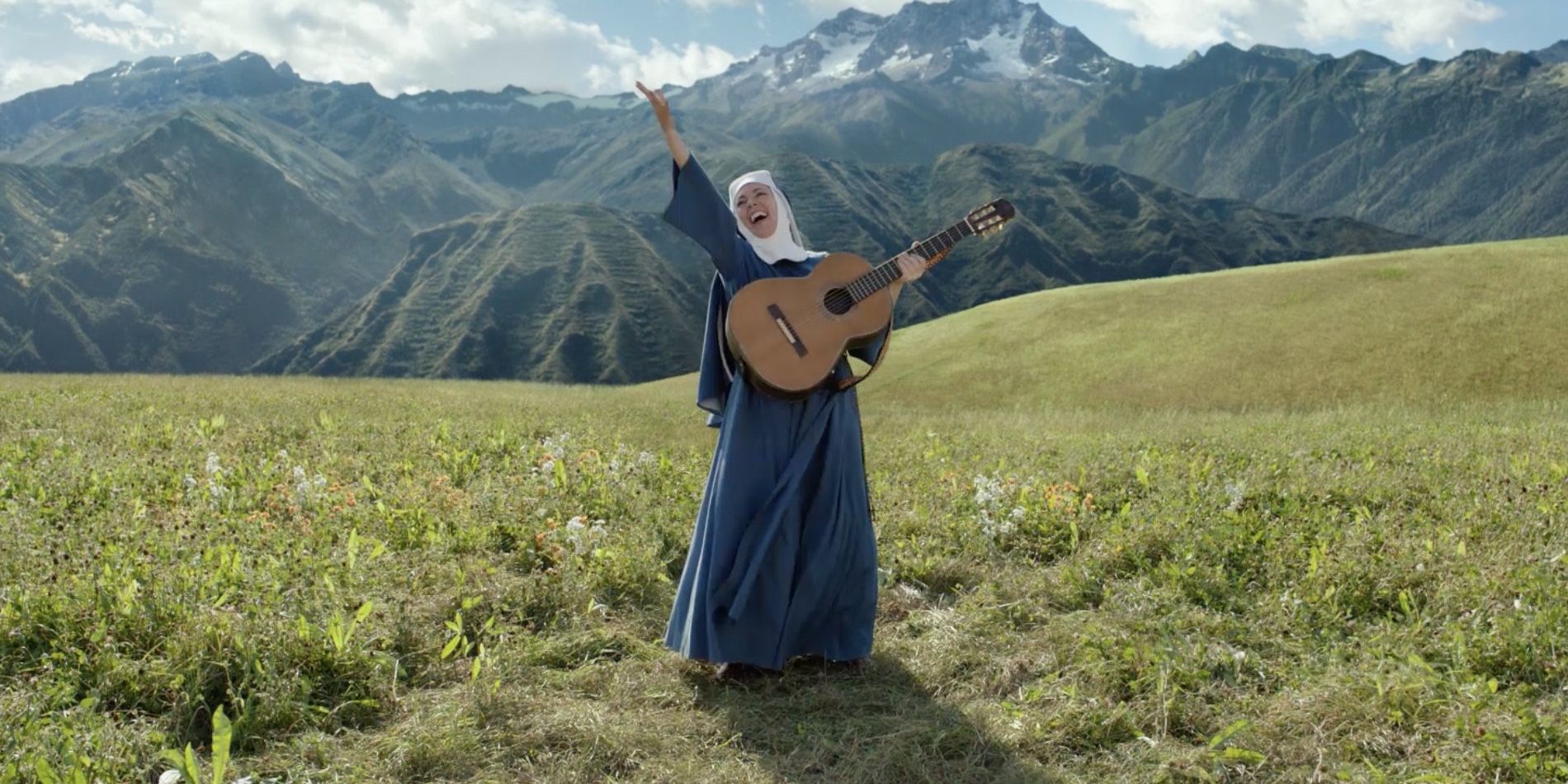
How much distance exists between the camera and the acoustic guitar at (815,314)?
243 inches

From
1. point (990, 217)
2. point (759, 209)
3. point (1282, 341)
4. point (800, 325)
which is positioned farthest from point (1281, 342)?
point (800, 325)

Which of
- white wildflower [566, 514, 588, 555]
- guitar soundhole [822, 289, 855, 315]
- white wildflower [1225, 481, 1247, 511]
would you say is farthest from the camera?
white wildflower [1225, 481, 1247, 511]

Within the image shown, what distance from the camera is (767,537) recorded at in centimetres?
614

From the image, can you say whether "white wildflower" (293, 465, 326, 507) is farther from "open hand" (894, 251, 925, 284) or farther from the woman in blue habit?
"open hand" (894, 251, 925, 284)

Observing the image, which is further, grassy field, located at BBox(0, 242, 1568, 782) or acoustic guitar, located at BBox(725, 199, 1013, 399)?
acoustic guitar, located at BBox(725, 199, 1013, 399)

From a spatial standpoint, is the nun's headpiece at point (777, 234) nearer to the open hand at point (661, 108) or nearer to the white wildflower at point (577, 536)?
the open hand at point (661, 108)

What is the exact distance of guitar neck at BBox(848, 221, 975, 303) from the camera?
21.0 feet

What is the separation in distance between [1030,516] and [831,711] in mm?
3606

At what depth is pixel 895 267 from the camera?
640 cm

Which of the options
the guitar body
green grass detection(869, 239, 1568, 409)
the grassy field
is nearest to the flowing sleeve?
the guitar body

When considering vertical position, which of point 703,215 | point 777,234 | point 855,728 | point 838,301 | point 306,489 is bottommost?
point 855,728

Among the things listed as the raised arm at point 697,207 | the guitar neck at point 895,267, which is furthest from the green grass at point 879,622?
the raised arm at point 697,207

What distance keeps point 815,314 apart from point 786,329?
0.26 m

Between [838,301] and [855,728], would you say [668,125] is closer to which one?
[838,301]
